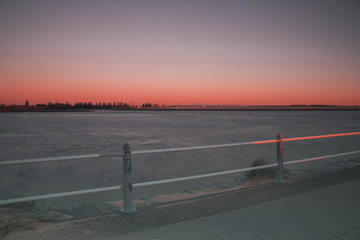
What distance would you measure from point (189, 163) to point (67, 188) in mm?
7980

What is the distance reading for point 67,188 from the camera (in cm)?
1240

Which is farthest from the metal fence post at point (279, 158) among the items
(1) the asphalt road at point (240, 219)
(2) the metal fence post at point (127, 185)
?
(2) the metal fence post at point (127, 185)

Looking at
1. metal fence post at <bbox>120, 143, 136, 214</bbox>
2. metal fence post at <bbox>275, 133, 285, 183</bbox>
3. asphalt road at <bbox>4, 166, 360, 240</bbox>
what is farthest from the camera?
metal fence post at <bbox>275, 133, 285, 183</bbox>

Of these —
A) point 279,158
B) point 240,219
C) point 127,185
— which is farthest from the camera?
point 279,158

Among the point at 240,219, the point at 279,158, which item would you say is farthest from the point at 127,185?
the point at 279,158

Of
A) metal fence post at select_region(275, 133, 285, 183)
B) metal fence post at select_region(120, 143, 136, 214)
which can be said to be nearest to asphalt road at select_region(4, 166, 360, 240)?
metal fence post at select_region(120, 143, 136, 214)

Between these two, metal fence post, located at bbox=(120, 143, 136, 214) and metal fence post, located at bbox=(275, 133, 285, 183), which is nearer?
metal fence post, located at bbox=(120, 143, 136, 214)

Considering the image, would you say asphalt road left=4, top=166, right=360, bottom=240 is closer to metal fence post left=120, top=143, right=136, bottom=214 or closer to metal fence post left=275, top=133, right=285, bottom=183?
metal fence post left=120, top=143, right=136, bottom=214

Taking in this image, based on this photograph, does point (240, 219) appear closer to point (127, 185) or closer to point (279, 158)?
point (127, 185)

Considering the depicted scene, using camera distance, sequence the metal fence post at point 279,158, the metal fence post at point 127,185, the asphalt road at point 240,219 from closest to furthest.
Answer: the asphalt road at point 240,219 < the metal fence post at point 127,185 < the metal fence post at point 279,158

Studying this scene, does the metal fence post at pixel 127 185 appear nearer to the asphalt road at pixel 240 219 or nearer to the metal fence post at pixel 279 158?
the asphalt road at pixel 240 219

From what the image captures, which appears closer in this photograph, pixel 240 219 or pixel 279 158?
pixel 240 219

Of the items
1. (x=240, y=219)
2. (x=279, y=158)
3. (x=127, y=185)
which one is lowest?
(x=240, y=219)

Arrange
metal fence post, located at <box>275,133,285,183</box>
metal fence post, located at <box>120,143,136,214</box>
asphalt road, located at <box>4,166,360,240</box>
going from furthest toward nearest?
metal fence post, located at <box>275,133,285,183</box>
metal fence post, located at <box>120,143,136,214</box>
asphalt road, located at <box>4,166,360,240</box>
